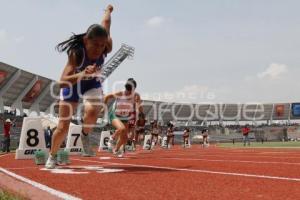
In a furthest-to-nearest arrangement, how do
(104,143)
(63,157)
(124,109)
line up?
1. (104,143)
2. (124,109)
3. (63,157)

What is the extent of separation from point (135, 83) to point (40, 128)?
129 inches

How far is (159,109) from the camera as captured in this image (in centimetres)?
8725

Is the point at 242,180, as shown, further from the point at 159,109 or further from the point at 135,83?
the point at 159,109

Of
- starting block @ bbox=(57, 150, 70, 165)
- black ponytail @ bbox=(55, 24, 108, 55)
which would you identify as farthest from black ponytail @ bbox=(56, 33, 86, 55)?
starting block @ bbox=(57, 150, 70, 165)

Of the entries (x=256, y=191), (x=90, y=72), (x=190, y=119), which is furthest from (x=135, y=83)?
(x=190, y=119)

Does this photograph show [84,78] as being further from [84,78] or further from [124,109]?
[124,109]

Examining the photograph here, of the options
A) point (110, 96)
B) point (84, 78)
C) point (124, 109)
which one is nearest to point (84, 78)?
point (84, 78)

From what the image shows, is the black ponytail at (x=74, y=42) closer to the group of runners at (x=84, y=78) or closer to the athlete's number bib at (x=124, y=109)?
the group of runners at (x=84, y=78)

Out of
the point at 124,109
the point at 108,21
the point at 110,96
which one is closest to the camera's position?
the point at 108,21

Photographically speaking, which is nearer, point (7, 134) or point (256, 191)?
point (256, 191)

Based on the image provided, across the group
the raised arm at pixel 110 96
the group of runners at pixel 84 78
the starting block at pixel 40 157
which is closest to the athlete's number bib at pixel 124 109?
the raised arm at pixel 110 96

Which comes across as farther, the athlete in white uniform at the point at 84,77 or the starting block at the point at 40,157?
the starting block at the point at 40,157

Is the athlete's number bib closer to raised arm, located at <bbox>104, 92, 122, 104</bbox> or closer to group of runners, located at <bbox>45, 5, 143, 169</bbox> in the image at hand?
raised arm, located at <bbox>104, 92, 122, 104</bbox>

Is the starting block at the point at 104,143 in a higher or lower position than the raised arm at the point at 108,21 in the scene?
lower
